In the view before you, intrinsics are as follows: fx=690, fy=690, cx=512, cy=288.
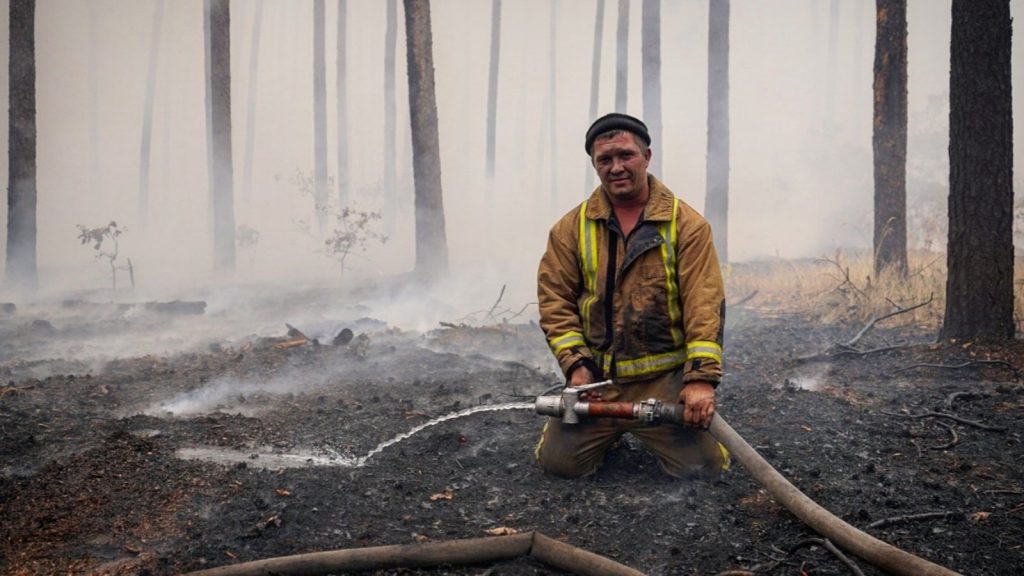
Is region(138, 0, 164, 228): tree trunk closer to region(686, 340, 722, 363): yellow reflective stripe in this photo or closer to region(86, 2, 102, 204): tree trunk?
region(86, 2, 102, 204): tree trunk

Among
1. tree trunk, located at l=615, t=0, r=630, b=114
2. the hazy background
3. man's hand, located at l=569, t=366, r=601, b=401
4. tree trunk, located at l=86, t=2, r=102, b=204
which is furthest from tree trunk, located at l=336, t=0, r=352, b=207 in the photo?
man's hand, located at l=569, t=366, r=601, b=401

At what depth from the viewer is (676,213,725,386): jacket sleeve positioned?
332 centimetres

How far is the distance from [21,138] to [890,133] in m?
14.8

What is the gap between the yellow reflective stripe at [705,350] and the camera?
10.9 ft

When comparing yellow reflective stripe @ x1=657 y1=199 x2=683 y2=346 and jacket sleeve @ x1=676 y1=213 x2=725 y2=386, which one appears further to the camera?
yellow reflective stripe @ x1=657 y1=199 x2=683 y2=346

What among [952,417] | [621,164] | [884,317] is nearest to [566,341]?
[621,164]

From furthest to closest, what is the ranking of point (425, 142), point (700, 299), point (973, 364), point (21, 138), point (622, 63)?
point (622, 63) < point (21, 138) < point (425, 142) < point (973, 364) < point (700, 299)

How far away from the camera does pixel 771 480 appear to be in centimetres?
313

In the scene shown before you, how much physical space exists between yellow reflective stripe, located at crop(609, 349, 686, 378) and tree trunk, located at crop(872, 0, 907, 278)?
21.8ft

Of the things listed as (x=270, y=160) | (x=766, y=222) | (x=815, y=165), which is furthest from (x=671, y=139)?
(x=270, y=160)

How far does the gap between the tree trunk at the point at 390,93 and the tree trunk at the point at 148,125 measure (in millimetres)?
10229

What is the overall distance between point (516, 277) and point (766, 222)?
615 inches

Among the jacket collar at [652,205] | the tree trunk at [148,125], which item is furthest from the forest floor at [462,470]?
the tree trunk at [148,125]

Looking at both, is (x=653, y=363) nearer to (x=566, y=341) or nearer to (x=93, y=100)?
(x=566, y=341)
